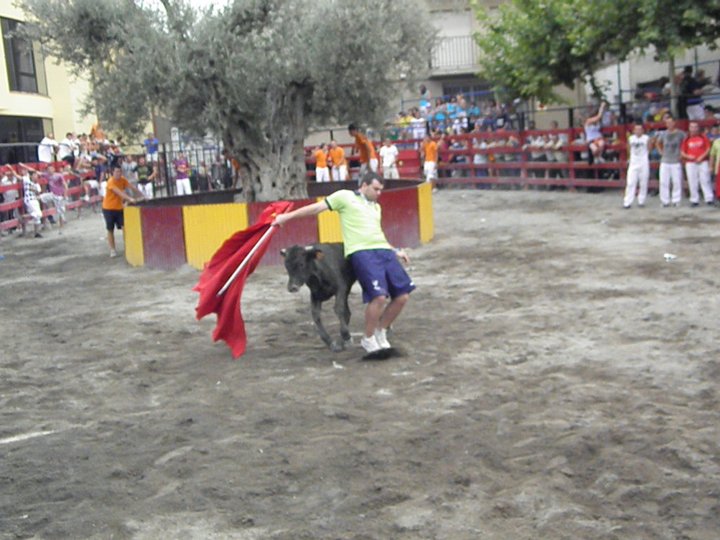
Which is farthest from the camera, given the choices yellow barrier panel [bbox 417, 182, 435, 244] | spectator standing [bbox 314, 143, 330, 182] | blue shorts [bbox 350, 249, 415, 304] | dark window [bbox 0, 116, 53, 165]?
spectator standing [bbox 314, 143, 330, 182]

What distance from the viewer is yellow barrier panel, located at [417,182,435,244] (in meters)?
15.7

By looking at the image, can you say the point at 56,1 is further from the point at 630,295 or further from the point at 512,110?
the point at 512,110

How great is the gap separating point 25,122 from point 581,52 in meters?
17.2

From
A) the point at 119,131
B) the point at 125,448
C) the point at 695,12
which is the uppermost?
the point at 695,12

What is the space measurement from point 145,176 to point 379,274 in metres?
17.4

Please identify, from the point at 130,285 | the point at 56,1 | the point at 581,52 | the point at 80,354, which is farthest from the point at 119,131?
the point at 581,52

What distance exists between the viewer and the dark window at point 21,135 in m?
25.3

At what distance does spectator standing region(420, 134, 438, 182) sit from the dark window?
10.6 meters

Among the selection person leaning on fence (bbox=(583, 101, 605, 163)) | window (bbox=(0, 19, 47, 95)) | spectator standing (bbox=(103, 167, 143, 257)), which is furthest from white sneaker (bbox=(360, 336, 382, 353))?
window (bbox=(0, 19, 47, 95))

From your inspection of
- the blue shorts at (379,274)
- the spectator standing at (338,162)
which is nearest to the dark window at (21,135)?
the spectator standing at (338,162)

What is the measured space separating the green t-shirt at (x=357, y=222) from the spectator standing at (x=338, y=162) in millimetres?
18829

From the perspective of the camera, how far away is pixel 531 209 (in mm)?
20094

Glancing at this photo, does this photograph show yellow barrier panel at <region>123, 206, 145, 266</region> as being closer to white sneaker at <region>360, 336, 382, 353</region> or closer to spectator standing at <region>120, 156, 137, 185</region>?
white sneaker at <region>360, 336, 382, 353</region>

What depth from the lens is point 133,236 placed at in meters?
15.2
